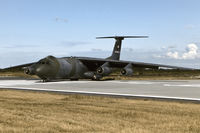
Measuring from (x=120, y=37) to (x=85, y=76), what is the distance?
954cm

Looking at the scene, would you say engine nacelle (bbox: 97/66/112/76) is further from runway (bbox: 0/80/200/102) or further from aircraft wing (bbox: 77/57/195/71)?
runway (bbox: 0/80/200/102)

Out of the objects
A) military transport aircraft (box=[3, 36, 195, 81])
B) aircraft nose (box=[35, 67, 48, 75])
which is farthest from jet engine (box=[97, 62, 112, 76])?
aircraft nose (box=[35, 67, 48, 75])

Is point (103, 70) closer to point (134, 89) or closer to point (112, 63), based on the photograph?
point (112, 63)

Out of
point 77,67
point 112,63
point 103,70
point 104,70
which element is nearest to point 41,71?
point 77,67

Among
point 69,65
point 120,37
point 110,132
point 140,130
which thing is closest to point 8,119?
point 110,132

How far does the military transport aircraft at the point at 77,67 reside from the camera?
31.2m

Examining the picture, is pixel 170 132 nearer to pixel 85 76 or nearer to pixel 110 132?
pixel 110 132

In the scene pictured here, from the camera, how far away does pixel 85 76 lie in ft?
120

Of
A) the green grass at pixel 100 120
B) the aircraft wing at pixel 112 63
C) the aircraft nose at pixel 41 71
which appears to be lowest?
the green grass at pixel 100 120

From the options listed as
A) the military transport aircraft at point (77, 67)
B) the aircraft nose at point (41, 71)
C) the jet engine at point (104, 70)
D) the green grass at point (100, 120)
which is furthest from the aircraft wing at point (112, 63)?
the green grass at point (100, 120)

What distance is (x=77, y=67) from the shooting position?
116 ft

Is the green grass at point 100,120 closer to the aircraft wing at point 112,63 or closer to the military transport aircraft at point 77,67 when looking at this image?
the military transport aircraft at point 77,67

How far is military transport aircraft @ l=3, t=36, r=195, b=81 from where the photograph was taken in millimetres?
31203

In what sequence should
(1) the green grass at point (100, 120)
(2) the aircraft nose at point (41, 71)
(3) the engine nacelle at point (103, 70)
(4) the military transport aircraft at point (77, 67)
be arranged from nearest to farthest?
1. (1) the green grass at point (100, 120)
2. (2) the aircraft nose at point (41, 71)
3. (4) the military transport aircraft at point (77, 67)
4. (3) the engine nacelle at point (103, 70)
